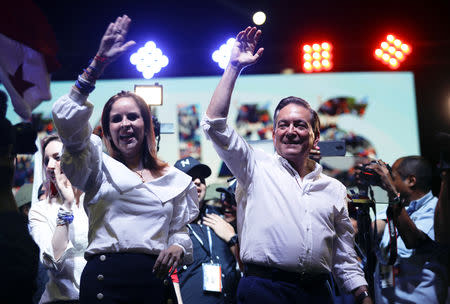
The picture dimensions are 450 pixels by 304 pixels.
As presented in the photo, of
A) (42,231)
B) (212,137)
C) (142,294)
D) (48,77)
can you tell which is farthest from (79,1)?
(142,294)

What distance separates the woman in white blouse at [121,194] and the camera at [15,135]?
151 mm

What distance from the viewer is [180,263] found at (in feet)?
7.45

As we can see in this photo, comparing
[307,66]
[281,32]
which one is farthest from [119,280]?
[281,32]

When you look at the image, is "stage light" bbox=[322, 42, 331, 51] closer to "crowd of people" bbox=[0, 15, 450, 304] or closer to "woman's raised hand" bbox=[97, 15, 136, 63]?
"crowd of people" bbox=[0, 15, 450, 304]

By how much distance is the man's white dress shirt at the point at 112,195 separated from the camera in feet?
6.46

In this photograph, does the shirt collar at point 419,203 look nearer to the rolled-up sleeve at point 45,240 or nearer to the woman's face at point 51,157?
the rolled-up sleeve at point 45,240

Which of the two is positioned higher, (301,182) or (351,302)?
(301,182)

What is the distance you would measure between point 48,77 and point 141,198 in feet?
13.1

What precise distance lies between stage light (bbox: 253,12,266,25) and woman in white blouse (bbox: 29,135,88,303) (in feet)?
13.3

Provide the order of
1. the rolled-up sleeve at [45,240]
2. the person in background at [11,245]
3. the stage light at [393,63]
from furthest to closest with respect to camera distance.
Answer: the stage light at [393,63], the rolled-up sleeve at [45,240], the person in background at [11,245]

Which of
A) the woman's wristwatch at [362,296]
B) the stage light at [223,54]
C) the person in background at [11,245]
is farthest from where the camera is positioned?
the stage light at [223,54]

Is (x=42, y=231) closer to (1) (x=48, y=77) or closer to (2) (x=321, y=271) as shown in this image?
(2) (x=321, y=271)

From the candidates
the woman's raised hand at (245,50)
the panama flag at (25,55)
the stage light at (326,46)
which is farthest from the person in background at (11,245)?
the stage light at (326,46)

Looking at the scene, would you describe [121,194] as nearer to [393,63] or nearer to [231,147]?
[231,147]
